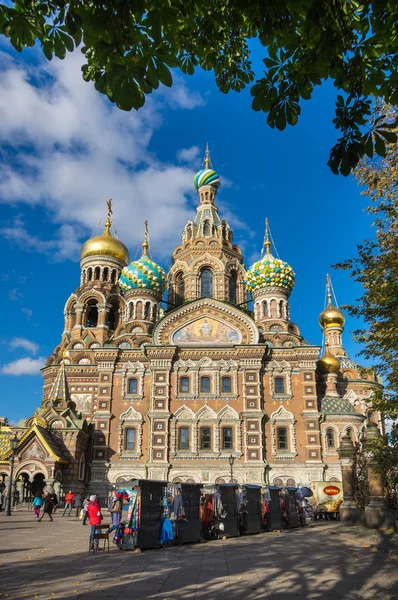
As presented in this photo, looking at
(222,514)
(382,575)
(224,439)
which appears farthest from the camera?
(224,439)

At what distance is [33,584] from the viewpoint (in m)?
8.62

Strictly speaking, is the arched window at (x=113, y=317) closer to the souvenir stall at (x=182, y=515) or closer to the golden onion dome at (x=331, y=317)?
the golden onion dome at (x=331, y=317)

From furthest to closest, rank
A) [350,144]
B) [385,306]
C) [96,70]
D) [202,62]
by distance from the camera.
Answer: [385,306] < [202,62] < [96,70] < [350,144]

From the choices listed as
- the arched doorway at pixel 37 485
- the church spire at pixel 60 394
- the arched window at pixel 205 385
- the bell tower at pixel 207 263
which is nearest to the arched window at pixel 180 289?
the bell tower at pixel 207 263

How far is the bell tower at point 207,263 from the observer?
132ft

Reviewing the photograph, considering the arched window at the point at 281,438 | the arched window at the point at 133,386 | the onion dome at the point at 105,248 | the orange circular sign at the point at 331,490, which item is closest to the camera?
the orange circular sign at the point at 331,490

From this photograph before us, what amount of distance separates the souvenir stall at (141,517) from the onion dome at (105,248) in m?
33.0

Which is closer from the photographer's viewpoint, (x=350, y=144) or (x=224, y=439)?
(x=350, y=144)

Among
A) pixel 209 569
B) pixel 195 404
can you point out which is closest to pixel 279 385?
pixel 195 404

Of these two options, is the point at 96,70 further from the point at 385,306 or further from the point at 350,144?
the point at 385,306

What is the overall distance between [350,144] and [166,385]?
29437 millimetres

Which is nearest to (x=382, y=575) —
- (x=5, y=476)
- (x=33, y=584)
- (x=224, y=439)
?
(x=33, y=584)

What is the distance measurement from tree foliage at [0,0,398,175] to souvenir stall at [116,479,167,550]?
34.7 feet

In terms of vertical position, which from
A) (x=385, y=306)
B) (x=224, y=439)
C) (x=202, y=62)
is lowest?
(x=224, y=439)
